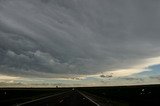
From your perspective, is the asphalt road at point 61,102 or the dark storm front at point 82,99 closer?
the dark storm front at point 82,99

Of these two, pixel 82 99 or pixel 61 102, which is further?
pixel 82 99

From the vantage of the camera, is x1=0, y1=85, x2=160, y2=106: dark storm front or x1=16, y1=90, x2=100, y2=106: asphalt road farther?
x1=16, y1=90, x2=100, y2=106: asphalt road

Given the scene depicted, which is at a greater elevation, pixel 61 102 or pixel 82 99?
pixel 82 99
